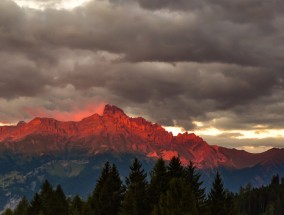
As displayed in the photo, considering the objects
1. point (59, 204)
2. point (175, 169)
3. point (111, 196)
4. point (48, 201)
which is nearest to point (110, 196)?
point (111, 196)

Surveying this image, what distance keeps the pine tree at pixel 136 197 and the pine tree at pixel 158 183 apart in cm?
127

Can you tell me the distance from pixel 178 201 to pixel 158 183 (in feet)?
37.8

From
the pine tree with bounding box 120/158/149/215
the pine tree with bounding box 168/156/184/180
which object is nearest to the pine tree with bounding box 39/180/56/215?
the pine tree with bounding box 120/158/149/215

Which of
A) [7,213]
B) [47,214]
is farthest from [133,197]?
[7,213]

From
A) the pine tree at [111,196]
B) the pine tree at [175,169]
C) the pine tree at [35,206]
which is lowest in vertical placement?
the pine tree at [35,206]

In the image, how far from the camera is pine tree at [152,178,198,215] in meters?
72.1

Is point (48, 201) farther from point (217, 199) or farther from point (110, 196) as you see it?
point (217, 199)

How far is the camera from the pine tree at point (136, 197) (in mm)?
84625

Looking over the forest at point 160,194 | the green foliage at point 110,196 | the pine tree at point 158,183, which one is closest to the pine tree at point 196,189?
the forest at point 160,194

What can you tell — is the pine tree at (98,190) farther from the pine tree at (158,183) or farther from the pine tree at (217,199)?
the pine tree at (217,199)

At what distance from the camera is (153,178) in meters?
84.7

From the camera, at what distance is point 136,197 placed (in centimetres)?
8519

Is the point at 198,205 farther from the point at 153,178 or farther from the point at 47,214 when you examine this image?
the point at 47,214

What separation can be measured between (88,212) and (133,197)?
16766mm
